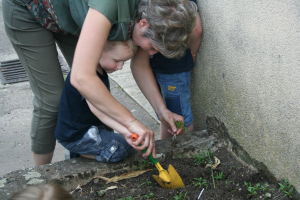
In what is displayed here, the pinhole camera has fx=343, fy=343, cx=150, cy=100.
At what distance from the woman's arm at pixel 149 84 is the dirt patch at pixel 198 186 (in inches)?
12.9

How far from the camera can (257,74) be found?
2.05 metres

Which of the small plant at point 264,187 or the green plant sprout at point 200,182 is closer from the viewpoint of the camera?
the small plant at point 264,187

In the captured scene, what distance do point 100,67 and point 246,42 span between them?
0.93 meters

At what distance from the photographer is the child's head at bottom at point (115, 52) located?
2.05m

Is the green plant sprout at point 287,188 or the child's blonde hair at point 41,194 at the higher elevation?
the child's blonde hair at point 41,194

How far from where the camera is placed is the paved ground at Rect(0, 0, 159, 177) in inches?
131

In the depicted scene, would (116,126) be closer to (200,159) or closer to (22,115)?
(200,159)

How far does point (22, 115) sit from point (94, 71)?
8.49 feet

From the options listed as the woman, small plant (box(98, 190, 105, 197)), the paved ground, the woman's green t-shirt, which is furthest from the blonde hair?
the paved ground

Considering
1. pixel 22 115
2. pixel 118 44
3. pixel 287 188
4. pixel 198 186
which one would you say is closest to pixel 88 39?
pixel 118 44

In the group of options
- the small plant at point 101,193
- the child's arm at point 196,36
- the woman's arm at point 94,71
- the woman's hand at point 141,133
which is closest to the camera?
the woman's arm at point 94,71

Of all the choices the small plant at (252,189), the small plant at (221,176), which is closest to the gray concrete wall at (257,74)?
the small plant at (252,189)

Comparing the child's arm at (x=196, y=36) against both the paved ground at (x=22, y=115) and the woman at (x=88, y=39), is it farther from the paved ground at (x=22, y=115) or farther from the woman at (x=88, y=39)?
the paved ground at (x=22, y=115)

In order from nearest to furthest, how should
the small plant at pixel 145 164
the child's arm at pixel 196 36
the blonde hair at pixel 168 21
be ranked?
the blonde hair at pixel 168 21 → the small plant at pixel 145 164 → the child's arm at pixel 196 36
